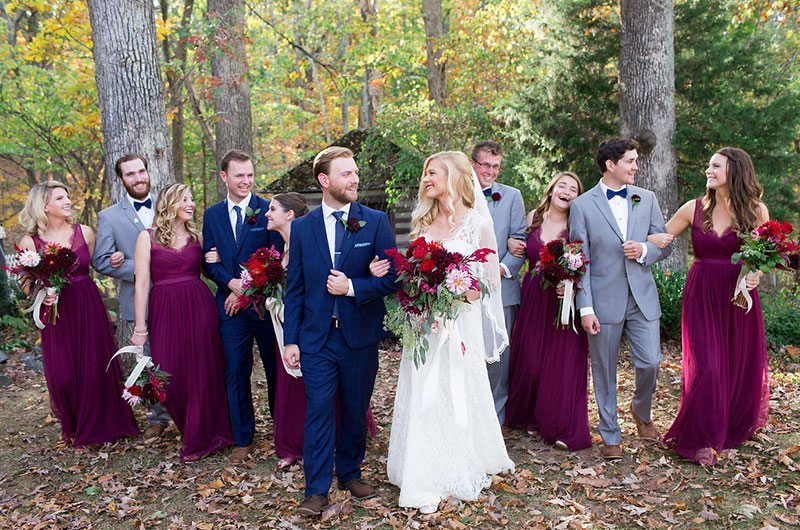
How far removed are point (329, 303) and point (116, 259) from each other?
108 inches

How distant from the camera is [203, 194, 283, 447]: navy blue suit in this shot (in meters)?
5.70

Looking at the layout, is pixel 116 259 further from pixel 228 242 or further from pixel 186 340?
pixel 228 242

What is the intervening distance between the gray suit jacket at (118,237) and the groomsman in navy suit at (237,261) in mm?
946

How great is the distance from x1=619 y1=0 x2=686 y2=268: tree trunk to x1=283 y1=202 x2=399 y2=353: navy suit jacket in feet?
23.2

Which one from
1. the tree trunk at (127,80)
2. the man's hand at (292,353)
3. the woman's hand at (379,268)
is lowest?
the man's hand at (292,353)

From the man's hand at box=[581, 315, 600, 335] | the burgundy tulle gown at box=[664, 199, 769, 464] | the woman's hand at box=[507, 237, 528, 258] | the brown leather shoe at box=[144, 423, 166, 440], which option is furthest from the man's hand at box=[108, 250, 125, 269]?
the burgundy tulle gown at box=[664, 199, 769, 464]

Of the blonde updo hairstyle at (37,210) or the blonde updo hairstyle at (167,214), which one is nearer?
the blonde updo hairstyle at (167,214)

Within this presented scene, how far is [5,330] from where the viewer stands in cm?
1075

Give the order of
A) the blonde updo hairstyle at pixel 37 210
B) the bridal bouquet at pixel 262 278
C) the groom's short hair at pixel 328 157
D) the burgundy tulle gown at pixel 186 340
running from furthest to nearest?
the blonde updo hairstyle at pixel 37 210 < the burgundy tulle gown at pixel 186 340 < the bridal bouquet at pixel 262 278 < the groom's short hair at pixel 328 157

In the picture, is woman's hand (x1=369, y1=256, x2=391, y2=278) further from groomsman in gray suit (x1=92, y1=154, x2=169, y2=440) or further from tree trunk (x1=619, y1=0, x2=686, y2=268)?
tree trunk (x1=619, y1=0, x2=686, y2=268)

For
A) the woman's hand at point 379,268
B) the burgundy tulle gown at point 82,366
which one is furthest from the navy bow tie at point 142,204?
the woman's hand at point 379,268

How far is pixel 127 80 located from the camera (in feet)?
23.5

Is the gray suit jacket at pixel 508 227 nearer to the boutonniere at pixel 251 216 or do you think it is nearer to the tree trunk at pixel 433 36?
the boutonniere at pixel 251 216

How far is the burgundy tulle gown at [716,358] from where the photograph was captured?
5.29 m
